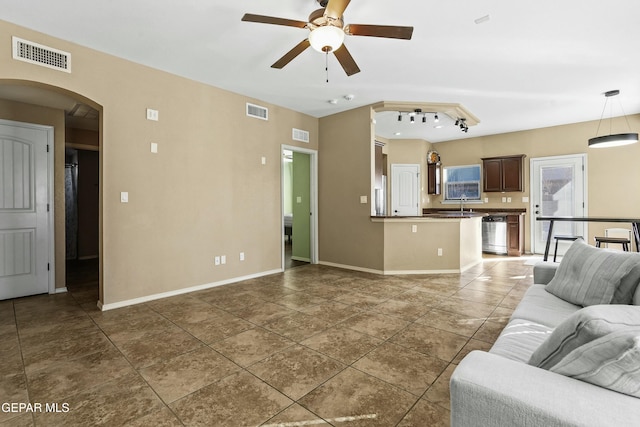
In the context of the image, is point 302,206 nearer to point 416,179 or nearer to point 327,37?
point 416,179

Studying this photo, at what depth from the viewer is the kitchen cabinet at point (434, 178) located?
805 centimetres

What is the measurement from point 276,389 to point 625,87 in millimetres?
6235

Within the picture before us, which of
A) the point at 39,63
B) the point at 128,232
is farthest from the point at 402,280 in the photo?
the point at 39,63

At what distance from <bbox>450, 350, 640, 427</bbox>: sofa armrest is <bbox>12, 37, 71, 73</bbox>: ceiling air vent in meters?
4.31

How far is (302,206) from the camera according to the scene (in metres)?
6.19

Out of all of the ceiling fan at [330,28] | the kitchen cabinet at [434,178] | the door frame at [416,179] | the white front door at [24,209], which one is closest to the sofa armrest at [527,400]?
the ceiling fan at [330,28]

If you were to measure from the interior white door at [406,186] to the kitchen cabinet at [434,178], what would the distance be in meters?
0.44

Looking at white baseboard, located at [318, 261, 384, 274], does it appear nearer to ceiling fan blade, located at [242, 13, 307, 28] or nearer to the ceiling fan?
the ceiling fan

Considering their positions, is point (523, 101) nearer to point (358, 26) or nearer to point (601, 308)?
point (358, 26)

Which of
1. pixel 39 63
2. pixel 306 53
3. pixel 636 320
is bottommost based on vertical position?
pixel 636 320

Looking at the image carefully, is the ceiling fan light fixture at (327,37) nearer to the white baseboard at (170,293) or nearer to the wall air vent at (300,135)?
the wall air vent at (300,135)

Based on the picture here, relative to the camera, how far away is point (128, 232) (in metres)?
3.55

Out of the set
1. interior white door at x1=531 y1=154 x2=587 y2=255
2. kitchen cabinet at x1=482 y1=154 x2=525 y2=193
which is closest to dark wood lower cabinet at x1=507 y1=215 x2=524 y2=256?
interior white door at x1=531 y1=154 x2=587 y2=255

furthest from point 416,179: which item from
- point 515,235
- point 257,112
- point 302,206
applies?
point 257,112
